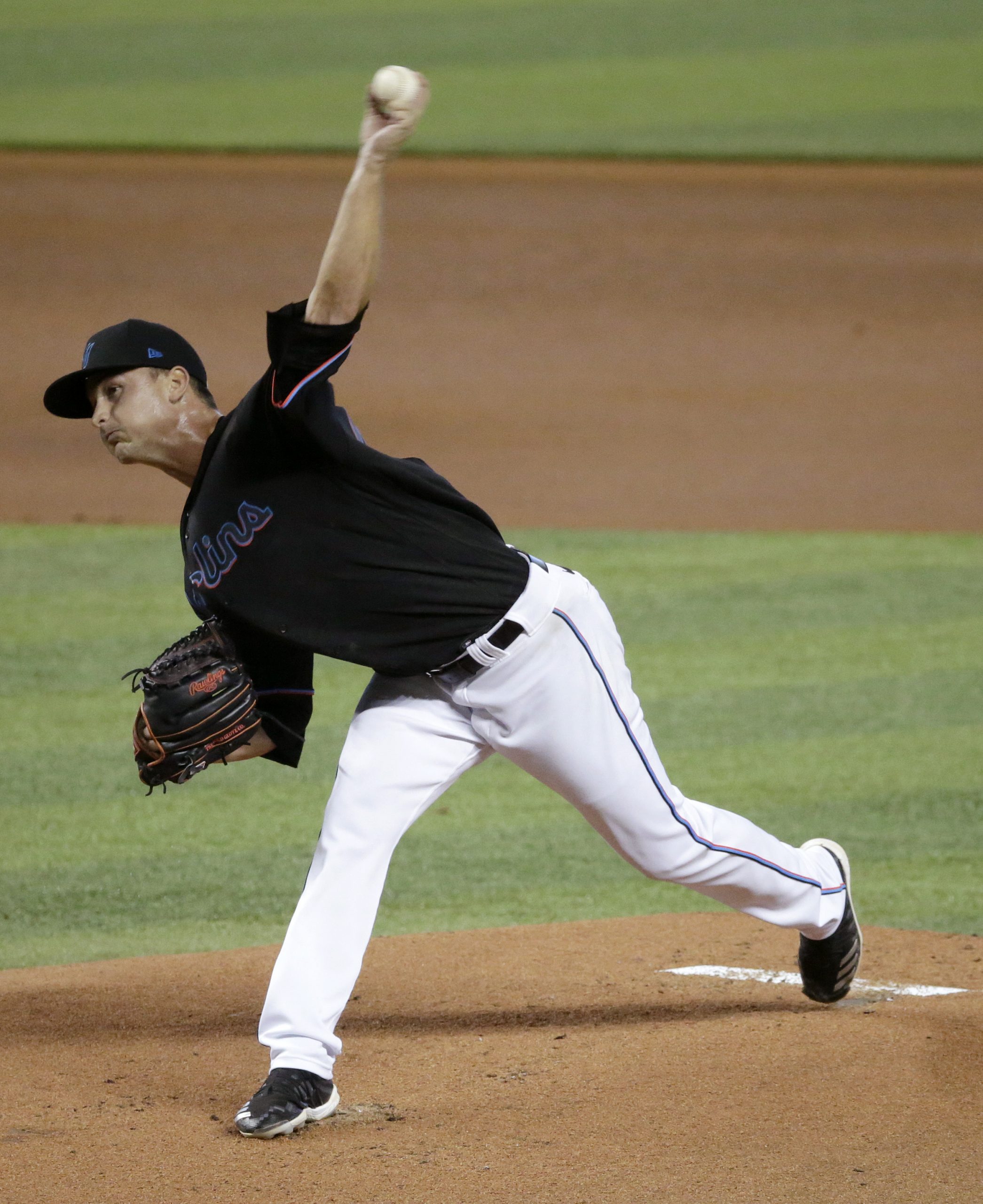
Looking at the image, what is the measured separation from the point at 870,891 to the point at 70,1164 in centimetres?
265

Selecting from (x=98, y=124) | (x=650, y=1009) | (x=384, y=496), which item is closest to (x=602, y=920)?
(x=650, y=1009)

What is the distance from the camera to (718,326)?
41.0 feet

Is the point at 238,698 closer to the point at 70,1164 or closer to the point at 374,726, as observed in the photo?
the point at 374,726

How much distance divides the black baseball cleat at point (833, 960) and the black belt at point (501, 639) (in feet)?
3.17

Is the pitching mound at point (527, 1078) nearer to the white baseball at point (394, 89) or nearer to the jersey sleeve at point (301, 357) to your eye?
the jersey sleeve at point (301, 357)

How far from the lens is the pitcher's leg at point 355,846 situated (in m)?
2.92

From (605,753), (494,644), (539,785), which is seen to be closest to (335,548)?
(494,644)

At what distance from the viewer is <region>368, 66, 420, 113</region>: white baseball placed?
275 centimetres

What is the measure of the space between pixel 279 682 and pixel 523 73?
17.4 m

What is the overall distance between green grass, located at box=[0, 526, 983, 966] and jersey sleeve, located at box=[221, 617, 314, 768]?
1.20 m

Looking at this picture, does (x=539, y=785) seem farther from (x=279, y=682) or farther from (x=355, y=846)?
→ (x=355, y=846)

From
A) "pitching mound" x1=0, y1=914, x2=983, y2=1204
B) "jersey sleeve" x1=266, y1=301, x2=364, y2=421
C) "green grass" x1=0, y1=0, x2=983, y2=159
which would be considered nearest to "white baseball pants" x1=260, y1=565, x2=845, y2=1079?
"pitching mound" x1=0, y1=914, x2=983, y2=1204

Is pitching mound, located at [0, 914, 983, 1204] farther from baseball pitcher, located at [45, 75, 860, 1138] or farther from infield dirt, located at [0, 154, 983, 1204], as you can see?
baseball pitcher, located at [45, 75, 860, 1138]

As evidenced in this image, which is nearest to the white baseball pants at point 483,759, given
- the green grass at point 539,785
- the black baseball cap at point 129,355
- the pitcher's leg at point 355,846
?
the pitcher's leg at point 355,846
